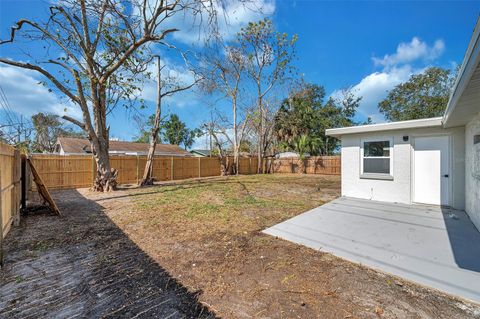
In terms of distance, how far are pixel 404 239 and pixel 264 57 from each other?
18.7 m

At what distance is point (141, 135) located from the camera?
111 feet

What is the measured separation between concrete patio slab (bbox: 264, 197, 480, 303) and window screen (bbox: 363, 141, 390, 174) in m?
1.40

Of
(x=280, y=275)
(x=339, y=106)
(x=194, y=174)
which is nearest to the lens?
(x=280, y=275)

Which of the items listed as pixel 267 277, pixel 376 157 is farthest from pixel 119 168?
pixel 376 157

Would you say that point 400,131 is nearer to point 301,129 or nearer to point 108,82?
point 108,82

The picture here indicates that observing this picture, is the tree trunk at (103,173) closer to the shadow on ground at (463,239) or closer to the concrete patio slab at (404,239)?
the concrete patio slab at (404,239)

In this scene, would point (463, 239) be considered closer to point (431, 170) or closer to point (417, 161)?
point (431, 170)

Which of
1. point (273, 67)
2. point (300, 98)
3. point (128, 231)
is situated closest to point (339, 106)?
point (300, 98)

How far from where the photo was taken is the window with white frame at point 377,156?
22.3 ft

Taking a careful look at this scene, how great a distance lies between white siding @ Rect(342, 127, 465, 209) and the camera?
577 centimetres

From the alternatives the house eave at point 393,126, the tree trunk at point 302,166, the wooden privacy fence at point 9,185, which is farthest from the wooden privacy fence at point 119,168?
the house eave at point 393,126

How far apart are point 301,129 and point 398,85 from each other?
9163 mm

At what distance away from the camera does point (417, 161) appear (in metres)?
6.31

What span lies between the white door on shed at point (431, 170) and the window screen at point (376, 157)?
70 cm
